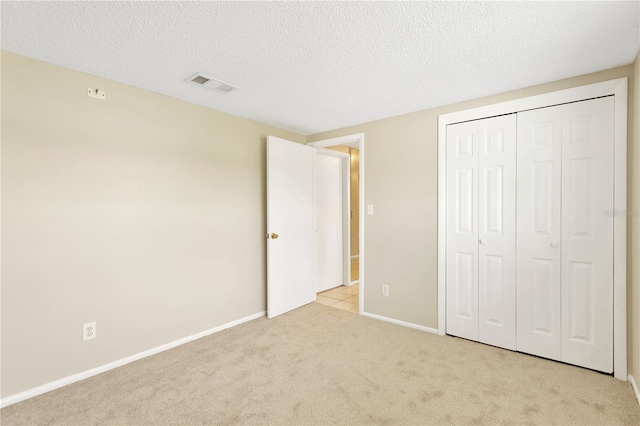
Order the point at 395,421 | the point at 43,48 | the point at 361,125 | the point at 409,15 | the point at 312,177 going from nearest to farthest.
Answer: the point at 409,15
the point at 395,421
the point at 43,48
the point at 361,125
the point at 312,177

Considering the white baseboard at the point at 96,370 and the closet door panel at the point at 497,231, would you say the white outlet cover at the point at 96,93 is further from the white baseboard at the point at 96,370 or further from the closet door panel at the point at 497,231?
Answer: the closet door panel at the point at 497,231

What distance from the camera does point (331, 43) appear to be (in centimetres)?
181

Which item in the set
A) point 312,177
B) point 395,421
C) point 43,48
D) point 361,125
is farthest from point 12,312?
point 361,125

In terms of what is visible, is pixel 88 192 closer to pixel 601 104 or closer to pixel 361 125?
pixel 361 125

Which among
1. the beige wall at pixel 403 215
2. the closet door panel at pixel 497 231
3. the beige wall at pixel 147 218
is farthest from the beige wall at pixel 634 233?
the beige wall at pixel 403 215

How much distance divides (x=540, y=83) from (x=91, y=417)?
3946 millimetres

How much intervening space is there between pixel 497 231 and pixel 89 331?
3416 millimetres

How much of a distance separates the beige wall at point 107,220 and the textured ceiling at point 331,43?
295mm

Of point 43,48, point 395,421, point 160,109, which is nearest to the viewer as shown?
point 395,421

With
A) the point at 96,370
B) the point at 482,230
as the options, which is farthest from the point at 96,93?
the point at 482,230

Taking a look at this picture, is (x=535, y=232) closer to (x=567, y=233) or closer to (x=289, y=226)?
(x=567, y=233)

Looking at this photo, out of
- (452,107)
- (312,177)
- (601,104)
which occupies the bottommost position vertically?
(312,177)

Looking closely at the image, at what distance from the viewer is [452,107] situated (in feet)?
9.43

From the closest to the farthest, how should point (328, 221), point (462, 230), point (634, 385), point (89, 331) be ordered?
1. point (634, 385)
2. point (89, 331)
3. point (462, 230)
4. point (328, 221)
